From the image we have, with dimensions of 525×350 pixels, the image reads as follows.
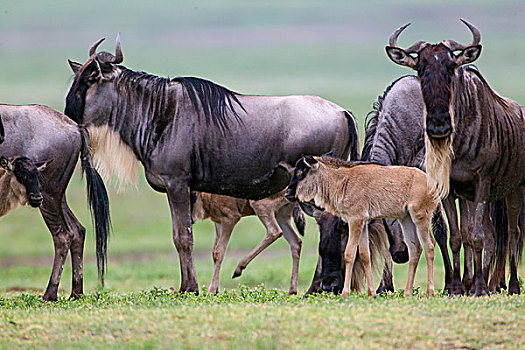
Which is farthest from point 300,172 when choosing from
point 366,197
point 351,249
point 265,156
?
point 265,156

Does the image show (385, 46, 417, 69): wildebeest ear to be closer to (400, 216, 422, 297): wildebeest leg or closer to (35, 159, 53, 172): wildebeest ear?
(400, 216, 422, 297): wildebeest leg

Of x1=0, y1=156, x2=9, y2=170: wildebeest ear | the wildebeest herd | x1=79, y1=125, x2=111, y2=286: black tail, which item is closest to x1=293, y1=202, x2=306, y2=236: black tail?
the wildebeest herd

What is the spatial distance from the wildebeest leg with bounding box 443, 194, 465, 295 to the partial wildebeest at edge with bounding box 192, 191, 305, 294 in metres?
2.66

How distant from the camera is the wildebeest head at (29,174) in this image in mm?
10195

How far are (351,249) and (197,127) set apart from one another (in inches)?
101

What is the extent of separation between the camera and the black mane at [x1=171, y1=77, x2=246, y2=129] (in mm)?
11039

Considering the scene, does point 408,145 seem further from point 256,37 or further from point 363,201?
point 256,37

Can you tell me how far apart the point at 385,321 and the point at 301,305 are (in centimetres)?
117

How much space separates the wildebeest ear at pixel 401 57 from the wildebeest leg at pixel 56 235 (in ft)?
14.0

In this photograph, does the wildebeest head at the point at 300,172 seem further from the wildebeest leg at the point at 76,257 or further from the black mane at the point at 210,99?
the wildebeest leg at the point at 76,257

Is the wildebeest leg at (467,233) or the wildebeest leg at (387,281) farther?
the wildebeest leg at (387,281)

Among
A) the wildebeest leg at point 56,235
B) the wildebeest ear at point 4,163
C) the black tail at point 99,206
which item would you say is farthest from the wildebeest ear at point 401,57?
the wildebeest ear at point 4,163

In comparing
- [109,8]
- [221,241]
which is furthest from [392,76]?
[221,241]

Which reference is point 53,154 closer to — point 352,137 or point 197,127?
point 197,127
